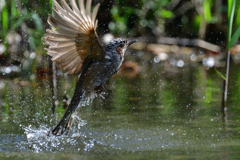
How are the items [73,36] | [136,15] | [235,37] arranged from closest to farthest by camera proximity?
[73,36] → [235,37] → [136,15]

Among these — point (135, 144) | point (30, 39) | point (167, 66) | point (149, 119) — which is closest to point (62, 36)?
point (135, 144)

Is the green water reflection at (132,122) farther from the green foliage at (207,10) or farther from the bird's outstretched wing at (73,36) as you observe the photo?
A: the green foliage at (207,10)

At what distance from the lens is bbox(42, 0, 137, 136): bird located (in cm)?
434

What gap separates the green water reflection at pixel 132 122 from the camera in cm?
418

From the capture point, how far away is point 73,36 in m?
4.45

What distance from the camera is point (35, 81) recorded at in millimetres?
7773

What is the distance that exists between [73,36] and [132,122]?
1.44 metres

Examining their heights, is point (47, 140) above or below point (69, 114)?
below

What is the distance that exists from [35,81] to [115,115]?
262 centimetres

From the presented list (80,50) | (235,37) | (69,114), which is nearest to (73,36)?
(80,50)

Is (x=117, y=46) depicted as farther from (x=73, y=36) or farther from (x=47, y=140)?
(x=47, y=140)

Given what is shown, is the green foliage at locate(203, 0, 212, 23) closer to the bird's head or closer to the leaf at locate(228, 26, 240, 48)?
the leaf at locate(228, 26, 240, 48)

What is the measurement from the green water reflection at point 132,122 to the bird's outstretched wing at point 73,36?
87 cm

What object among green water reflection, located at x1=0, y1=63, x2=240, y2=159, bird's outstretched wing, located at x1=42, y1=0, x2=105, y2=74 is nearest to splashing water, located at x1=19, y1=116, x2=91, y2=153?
green water reflection, located at x1=0, y1=63, x2=240, y2=159
